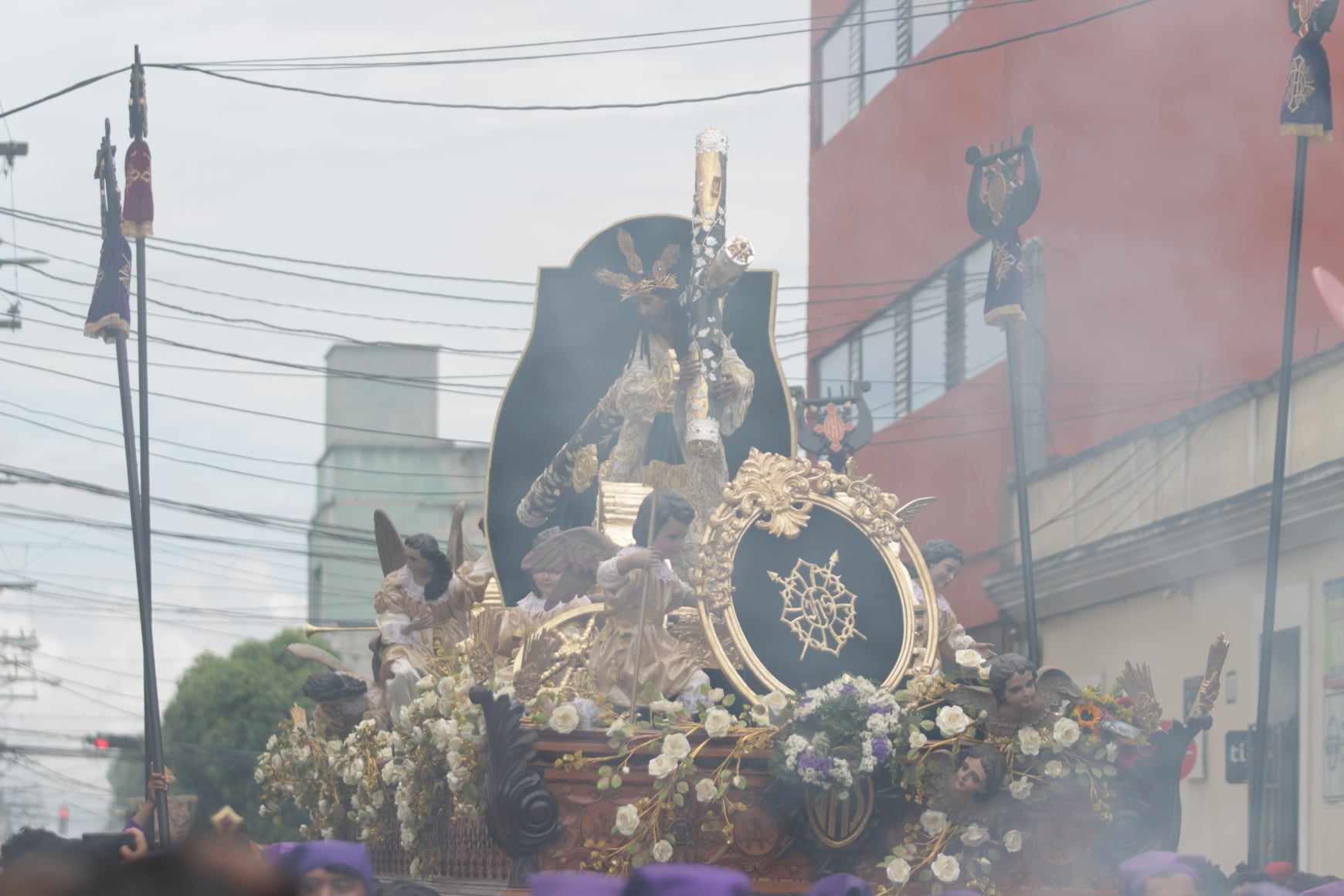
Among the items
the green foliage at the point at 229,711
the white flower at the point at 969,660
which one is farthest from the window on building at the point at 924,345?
the green foliage at the point at 229,711

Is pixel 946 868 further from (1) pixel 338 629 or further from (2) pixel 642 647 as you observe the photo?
(1) pixel 338 629

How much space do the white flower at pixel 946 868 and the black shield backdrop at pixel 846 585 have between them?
967mm

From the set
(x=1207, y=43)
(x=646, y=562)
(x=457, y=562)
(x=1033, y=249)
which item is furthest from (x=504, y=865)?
(x=1033, y=249)

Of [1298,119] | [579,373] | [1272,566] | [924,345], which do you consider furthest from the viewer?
[924,345]

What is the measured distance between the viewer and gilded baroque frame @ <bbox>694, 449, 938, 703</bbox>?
29.4ft

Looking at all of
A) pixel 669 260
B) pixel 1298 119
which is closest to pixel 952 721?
pixel 669 260

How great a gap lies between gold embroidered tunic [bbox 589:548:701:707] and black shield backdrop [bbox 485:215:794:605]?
6.79 feet

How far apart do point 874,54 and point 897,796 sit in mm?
18366

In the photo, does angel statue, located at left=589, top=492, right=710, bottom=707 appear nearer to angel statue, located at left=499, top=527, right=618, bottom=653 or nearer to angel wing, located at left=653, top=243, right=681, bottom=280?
angel statue, located at left=499, top=527, right=618, bottom=653

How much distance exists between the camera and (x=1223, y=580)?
18.2 meters

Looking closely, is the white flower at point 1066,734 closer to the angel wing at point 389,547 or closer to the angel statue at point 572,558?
the angel statue at point 572,558

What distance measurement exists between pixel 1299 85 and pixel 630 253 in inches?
127

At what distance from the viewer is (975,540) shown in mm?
23484

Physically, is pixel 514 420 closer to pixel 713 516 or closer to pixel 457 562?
pixel 457 562
